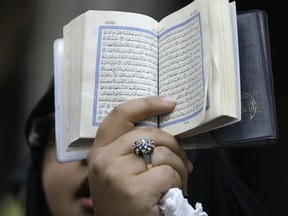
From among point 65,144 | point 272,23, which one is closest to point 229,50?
point 65,144

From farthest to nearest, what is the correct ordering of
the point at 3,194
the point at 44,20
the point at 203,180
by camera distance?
the point at 44,20 → the point at 3,194 → the point at 203,180

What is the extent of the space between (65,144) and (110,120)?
0.14 metres

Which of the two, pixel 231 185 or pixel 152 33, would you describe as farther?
pixel 231 185

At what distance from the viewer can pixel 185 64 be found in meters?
0.97

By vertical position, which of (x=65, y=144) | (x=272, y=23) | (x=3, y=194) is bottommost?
(x=3, y=194)

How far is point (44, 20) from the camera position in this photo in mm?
1844

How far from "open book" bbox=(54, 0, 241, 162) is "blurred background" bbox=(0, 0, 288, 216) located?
0.72 meters

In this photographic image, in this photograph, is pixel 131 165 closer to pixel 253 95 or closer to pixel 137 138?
pixel 137 138

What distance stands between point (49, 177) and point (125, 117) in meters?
0.66

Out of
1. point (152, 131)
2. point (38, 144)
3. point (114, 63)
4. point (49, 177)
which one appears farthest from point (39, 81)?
point (152, 131)

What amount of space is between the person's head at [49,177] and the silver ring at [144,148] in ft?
1.74

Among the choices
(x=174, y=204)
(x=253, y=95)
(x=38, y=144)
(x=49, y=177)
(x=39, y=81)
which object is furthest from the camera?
(x=39, y=81)

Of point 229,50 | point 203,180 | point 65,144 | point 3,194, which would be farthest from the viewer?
point 3,194

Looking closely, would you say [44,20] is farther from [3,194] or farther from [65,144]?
[65,144]
